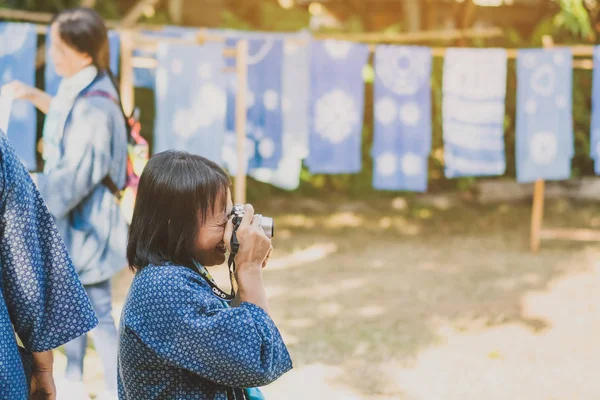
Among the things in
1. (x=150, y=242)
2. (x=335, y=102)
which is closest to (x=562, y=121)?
(x=335, y=102)

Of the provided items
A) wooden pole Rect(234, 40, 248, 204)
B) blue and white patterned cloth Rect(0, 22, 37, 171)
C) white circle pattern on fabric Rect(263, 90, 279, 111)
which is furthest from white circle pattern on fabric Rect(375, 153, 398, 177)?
blue and white patterned cloth Rect(0, 22, 37, 171)

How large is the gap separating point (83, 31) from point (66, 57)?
123mm

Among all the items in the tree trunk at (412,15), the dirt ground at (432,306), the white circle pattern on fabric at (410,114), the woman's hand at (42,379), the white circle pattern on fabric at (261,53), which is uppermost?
the tree trunk at (412,15)

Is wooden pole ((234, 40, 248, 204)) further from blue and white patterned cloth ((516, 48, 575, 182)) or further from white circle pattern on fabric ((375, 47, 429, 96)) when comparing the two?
blue and white patterned cloth ((516, 48, 575, 182))

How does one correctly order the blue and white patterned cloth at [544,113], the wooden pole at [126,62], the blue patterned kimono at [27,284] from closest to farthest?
1. the blue patterned kimono at [27,284]
2. the wooden pole at [126,62]
3. the blue and white patterned cloth at [544,113]

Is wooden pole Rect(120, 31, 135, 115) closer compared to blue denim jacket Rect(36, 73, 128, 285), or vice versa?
blue denim jacket Rect(36, 73, 128, 285)

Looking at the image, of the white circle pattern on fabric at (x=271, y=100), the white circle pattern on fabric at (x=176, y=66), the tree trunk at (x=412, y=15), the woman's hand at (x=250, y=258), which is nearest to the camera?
the woman's hand at (x=250, y=258)

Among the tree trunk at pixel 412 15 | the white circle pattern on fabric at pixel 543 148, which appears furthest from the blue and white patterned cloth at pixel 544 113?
the tree trunk at pixel 412 15

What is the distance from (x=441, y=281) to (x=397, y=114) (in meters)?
1.32

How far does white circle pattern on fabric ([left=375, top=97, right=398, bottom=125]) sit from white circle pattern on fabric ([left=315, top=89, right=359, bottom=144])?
0.17 meters

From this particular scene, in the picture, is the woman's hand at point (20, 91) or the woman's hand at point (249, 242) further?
the woman's hand at point (20, 91)

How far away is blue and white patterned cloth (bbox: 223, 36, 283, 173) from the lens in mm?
5684

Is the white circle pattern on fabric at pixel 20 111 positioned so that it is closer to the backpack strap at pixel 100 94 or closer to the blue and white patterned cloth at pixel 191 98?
the blue and white patterned cloth at pixel 191 98

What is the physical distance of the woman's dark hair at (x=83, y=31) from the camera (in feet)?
9.25
